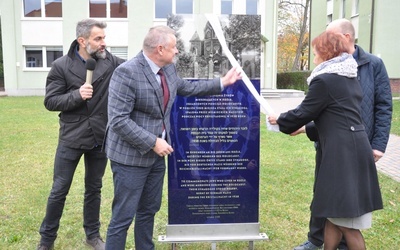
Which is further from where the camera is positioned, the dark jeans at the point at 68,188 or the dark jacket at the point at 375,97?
the dark jeans at the point at 68,188

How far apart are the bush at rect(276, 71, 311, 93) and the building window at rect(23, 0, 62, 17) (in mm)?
15621

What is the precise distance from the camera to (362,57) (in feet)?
11.0

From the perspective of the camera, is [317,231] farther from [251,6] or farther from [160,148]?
[251,6]

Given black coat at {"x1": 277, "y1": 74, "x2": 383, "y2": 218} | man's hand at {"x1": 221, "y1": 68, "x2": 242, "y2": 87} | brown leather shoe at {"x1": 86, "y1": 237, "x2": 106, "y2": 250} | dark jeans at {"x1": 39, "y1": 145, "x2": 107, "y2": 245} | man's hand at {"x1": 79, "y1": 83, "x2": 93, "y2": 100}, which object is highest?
man's hand at {"x1": 221, "y1": 68, "x2": 242, "y2": 87}

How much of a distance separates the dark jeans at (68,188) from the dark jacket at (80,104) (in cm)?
13

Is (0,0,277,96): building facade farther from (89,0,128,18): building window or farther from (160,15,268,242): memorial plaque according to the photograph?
(160,15,268,242): memorial plaque

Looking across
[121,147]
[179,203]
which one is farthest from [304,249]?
[121,147]

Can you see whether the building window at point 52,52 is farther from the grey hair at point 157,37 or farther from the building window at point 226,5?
the grey hair at point 157,37

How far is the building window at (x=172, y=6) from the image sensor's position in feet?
78.5

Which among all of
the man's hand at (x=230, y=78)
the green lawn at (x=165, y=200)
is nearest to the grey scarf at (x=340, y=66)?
the man's hand at (x=230, y=78)

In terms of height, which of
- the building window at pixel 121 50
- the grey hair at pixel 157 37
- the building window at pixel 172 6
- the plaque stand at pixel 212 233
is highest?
the building window at pixel 172 6

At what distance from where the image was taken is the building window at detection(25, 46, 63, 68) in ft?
81.5

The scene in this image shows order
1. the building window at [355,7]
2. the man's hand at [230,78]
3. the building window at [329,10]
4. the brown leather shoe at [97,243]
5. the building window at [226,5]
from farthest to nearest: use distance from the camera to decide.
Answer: the building window at [329,10]
the building window at [355,7]
the building window at [226,5]
the brown leather shoe at [97,243]
the man's hand at [230,78]

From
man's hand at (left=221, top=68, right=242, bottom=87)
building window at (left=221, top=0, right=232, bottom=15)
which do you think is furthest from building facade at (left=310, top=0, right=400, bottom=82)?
man's hand at (left=221, top=68, right=242, bottom=87)
